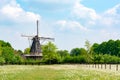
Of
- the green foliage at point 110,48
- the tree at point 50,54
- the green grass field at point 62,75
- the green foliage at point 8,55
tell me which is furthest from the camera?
the green foliage at point 110,48

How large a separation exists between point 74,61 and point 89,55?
7.20 metres

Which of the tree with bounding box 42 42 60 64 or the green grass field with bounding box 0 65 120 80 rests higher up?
the tree with bounding box 42 42 60 64

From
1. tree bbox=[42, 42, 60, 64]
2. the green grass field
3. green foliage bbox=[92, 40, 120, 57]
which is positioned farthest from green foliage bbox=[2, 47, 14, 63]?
the green grass field

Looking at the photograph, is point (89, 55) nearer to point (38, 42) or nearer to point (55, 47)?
point (55, 47)

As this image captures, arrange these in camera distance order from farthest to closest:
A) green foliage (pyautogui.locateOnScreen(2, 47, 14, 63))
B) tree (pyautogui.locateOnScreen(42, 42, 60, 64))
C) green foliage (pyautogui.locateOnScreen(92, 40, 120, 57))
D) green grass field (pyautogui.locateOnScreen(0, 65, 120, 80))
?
green foliage (pyautogui.locateOnScreen(92, 40, 120, 57))
green foliage (pyautogui.locateOnScreen(2, 47, 14, 63))
tree (pyautogui.locateOnScreen(42, 42, 60, 64))
green grass field (pyautogui.locateOnScreen(0, 65, 120, 80))

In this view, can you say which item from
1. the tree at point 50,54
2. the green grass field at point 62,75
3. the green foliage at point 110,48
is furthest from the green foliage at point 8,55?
the green grass field at point 62,75

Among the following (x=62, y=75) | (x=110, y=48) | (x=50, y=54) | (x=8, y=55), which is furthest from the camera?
(x=110, y=48)

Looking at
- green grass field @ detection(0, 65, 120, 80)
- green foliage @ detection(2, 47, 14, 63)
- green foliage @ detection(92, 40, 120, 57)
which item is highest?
green foliage @ detection(92, 40, 120, 57)

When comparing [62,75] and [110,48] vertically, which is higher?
[110,48]

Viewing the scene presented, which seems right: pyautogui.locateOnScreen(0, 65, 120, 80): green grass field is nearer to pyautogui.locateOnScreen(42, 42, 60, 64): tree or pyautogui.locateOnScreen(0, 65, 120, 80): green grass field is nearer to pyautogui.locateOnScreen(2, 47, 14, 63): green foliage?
pyautogui.locateOnScreen(42, 42, 60, 64): tree

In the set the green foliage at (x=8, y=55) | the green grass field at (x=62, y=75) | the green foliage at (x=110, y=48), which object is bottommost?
the green grass field at (x=62, y=75)

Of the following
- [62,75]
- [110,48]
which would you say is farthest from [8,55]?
[62,75]

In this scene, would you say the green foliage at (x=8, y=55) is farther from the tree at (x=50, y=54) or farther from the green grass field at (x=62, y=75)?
the green grass field at (x=62, y=75)

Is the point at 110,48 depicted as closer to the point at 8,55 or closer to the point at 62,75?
the point at 8,55
